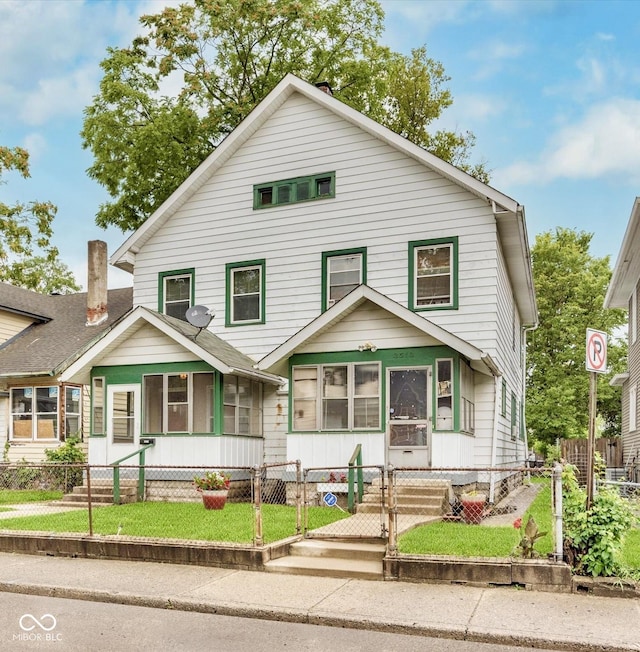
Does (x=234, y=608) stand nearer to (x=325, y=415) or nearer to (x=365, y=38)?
(x=325, y=415)

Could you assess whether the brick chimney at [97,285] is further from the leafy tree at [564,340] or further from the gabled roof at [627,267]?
the leafy tree at [564,340]

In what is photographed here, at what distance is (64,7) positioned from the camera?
1933 centimetres

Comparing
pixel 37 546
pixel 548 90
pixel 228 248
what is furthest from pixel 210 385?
pixel 548 90

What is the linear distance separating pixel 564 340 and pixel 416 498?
27075mm

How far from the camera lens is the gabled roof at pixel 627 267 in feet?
54.9

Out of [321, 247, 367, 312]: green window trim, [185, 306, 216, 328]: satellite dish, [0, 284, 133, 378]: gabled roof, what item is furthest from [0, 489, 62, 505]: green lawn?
[321, 247, 367, 312]: green window trim

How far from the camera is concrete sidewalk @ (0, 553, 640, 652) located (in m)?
6.69

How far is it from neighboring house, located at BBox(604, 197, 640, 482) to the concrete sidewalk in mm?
11167

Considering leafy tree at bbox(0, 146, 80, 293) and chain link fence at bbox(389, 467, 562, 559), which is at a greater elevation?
leafy tree at bbox(0, 146, 80, 293)

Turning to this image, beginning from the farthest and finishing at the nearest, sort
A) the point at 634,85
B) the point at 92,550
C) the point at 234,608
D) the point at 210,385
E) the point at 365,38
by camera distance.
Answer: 1. the point at 365,38
2. the point at 634,85
3. the point at 210,385
4. the point at 92,550
5. the point at 234,608

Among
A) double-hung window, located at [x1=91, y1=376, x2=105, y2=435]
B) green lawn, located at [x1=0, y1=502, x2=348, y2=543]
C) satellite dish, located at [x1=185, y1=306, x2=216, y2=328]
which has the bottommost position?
green lawn, located at [x1=0, y1=502, x2=348, y2=543]

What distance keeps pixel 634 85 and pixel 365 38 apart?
11.4 m

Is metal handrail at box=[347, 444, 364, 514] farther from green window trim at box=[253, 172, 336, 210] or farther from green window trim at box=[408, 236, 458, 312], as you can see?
green window trim at box=[253, 172, 336, 210]

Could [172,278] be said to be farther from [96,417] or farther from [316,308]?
[316,308]
